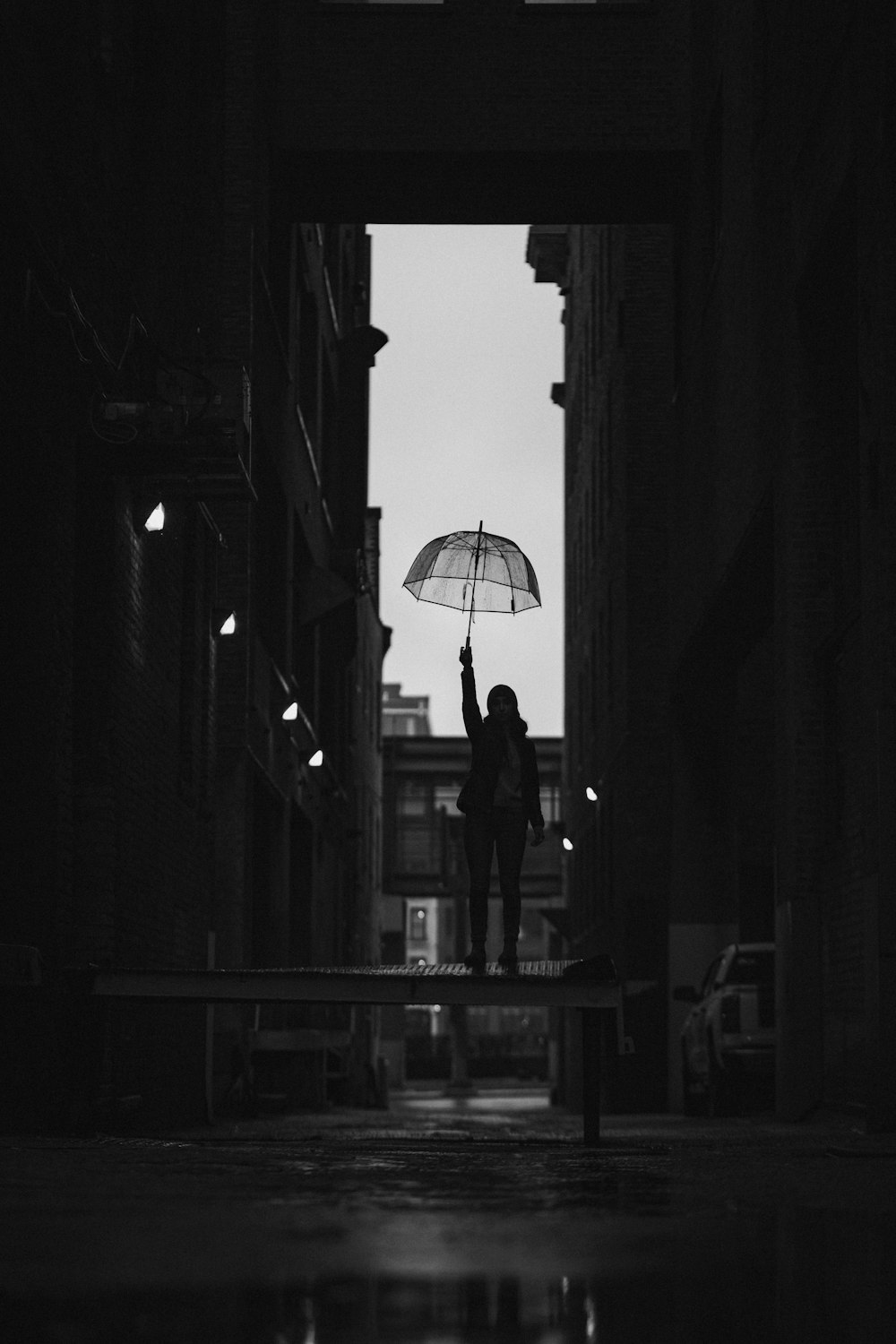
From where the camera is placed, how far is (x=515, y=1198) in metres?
6.50

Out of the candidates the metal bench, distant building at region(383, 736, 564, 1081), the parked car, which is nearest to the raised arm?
the metal bench

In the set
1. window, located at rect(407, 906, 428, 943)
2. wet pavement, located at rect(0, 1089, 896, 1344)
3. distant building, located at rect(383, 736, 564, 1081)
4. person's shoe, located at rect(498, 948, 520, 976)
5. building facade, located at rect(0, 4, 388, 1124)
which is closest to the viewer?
wet pavement, located at rect(0, 1089, 896, 1344)

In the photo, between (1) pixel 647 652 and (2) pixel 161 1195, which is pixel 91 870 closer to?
(2) pixel 161 1195

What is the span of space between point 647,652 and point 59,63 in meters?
18.9

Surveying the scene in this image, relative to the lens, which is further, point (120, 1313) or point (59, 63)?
point (59, 63)

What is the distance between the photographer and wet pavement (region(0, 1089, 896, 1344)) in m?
3.88

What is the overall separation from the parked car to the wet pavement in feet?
32.6

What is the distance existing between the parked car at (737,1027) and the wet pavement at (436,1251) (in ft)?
32.6

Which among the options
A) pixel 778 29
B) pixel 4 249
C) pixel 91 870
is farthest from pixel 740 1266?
pixel 778 29

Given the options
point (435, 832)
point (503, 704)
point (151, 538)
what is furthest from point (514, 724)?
point (435, 832)

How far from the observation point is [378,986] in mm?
10781

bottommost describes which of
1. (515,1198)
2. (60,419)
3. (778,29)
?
(515,1198)

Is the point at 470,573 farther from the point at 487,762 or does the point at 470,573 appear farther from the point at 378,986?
the point at 378,986

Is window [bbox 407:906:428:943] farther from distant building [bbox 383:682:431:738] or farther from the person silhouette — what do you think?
the person silhouette
